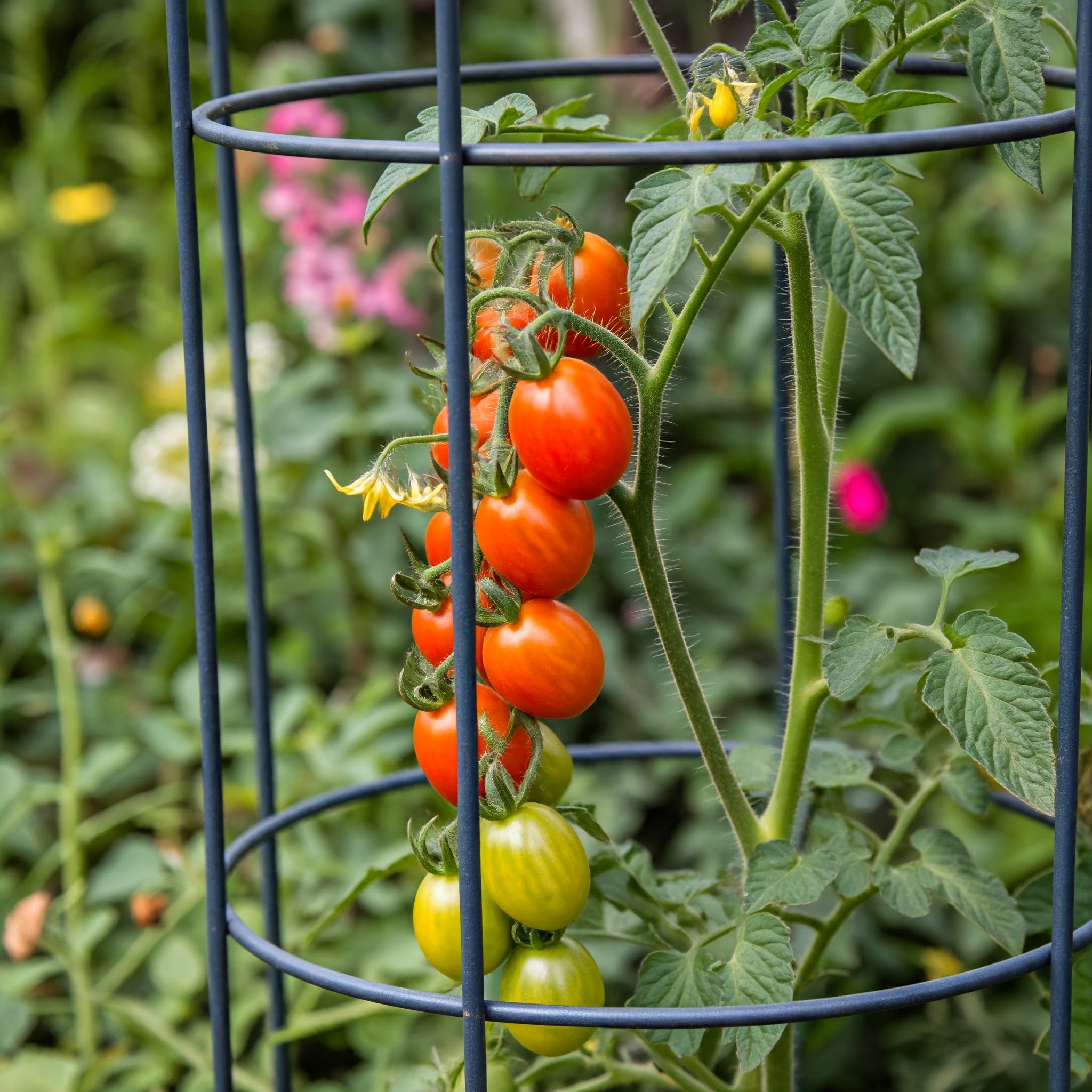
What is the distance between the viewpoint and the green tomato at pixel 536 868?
0.73 metres

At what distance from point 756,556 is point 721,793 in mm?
1281

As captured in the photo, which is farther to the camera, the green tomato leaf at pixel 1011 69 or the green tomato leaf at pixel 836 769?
the green tomato leaf at pixel 836 769

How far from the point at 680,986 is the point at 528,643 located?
0.66 feet

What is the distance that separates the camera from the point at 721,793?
84cm

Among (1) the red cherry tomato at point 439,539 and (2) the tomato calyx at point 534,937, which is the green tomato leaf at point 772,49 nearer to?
(1) the red cherry tomato at point 439,539

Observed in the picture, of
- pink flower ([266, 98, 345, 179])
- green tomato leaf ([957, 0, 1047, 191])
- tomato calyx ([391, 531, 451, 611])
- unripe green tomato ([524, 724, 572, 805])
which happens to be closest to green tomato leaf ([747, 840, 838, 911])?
unripe green tomato ([524, 724, 572, 805])

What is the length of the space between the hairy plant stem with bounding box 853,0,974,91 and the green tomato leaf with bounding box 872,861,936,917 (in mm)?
429

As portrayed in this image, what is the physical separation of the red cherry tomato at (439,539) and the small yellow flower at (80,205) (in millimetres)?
2041

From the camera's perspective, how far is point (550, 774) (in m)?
0.79

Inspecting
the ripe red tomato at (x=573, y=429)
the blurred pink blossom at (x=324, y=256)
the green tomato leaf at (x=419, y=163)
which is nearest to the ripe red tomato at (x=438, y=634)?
the ripe red tomato at (x=573, y=429)

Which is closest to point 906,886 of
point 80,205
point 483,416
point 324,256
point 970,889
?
point 970,889

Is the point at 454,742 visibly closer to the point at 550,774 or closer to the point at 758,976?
the point at 550,774

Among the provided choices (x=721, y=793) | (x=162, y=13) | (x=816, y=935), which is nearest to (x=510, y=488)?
(x=721, y=793)

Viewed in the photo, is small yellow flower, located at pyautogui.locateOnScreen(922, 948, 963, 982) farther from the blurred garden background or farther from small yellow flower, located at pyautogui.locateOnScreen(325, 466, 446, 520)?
small yellow flower, located at pyautogui.locateOnScreen(325, 466, 446, 520)
